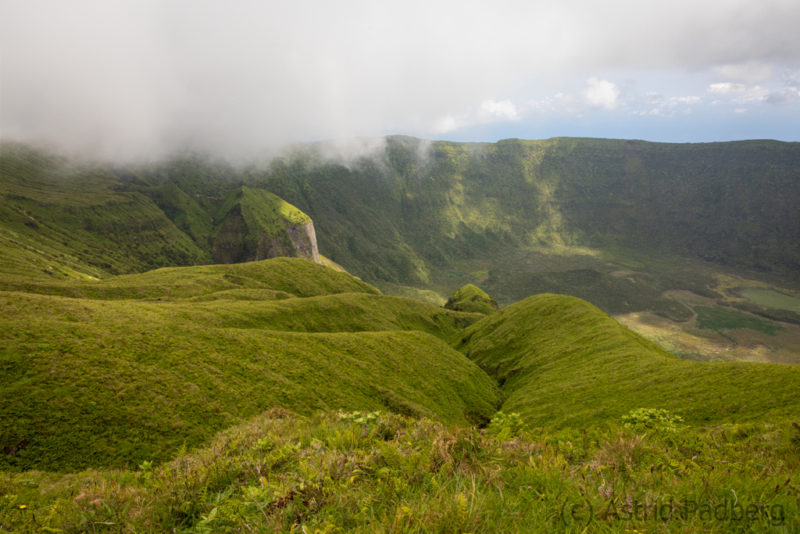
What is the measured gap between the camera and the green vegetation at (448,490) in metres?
3.87

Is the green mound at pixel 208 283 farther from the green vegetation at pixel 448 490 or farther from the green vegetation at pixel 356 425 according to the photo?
the green vegetation at pixel 448 490

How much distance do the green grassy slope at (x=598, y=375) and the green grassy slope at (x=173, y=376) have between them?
38.8ft

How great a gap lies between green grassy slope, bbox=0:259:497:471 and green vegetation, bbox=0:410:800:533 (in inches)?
919

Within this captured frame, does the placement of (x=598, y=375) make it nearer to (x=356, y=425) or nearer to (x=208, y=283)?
(x=356, y=425)

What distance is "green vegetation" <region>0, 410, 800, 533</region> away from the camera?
387cm

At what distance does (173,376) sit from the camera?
115 feet

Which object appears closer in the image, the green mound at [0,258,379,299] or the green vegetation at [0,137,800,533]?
the green vegetation at [0,137,800,533]

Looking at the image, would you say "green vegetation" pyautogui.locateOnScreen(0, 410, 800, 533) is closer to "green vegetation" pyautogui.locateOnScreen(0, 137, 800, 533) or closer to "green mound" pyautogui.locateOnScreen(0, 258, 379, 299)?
"green vegetation" pyautogui.locateOnScreen(0, 137, 800, 533)

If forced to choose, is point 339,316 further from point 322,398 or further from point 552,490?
point 552,490

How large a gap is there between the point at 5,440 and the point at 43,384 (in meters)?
5.38

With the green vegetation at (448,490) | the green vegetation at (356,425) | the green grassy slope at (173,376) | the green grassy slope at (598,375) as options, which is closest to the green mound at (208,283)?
the green vegetation at (356,425)

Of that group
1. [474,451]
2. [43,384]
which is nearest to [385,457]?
[474,451]

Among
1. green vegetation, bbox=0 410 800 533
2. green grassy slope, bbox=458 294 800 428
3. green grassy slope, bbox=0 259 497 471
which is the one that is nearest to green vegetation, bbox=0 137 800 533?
green vegetation, bbox=0 410 800 533

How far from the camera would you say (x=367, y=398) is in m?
49.3
